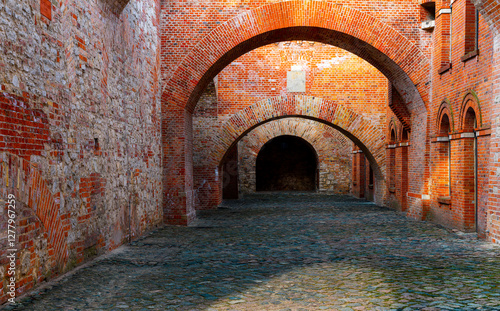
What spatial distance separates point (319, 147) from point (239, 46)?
1199 centimetres

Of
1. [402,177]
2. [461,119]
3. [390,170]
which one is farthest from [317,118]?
[461,119]

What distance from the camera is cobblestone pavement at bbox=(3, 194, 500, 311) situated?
464 cm

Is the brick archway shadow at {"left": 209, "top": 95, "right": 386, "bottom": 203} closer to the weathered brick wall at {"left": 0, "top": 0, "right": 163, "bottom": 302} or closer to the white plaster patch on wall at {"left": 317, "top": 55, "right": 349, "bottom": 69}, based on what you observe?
the white plaster patch on wall at {"left": 317, "top": 55, "right": 349, "bottom": 69}

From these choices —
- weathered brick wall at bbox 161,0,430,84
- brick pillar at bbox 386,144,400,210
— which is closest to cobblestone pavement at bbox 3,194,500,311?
weathered brick wall at bbox 161,0,430,84

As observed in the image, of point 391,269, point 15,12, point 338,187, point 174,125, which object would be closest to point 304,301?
point 391,269

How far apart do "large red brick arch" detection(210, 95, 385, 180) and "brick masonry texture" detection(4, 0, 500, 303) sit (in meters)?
0.05

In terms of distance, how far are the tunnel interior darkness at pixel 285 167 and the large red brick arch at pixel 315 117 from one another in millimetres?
11897

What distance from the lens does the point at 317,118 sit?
17172 mm

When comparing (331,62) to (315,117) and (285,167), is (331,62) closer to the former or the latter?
(315,117)

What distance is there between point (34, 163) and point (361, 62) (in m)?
13.8

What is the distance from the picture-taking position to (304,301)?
4.69 m

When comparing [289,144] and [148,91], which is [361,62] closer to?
[148,91]

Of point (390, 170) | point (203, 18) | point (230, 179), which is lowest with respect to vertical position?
point (230, 179)

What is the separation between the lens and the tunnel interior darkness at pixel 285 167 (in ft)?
95.4
